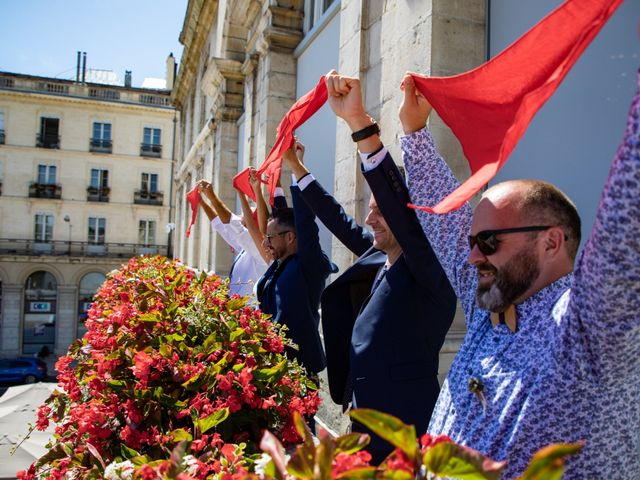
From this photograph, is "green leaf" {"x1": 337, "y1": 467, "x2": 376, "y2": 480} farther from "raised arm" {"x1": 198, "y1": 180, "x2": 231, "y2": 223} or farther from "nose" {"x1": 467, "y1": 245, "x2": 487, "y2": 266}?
"raised arm" {"x1": 198, "y1": 180, "x2": 231, "y2": 223}

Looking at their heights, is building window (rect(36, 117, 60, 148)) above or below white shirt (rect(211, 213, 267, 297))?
above

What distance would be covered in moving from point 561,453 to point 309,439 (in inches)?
14.4

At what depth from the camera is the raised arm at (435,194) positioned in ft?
6.40

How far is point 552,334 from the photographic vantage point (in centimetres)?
138

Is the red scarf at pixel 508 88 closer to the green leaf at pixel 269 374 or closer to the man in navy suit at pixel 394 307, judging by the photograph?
the man in navy suit at pixel 394 307

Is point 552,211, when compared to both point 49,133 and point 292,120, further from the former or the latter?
point 49,133

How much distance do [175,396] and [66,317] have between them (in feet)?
122

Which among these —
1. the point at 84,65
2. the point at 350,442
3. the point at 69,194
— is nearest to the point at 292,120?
the point at 350,442

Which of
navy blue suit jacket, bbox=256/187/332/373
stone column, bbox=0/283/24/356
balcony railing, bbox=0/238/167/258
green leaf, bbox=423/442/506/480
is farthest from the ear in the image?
stone column, bbox=0/283/24/356

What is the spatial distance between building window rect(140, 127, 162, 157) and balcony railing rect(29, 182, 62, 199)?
19.4 feet

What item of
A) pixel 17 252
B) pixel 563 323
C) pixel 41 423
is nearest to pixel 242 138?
pixel 41 423

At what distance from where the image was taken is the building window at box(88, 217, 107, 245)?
37.1 meters

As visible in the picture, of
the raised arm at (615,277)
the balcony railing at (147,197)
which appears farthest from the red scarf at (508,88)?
the balcony railing at (147,197)

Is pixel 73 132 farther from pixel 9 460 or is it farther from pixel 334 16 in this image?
pixel 9 460
